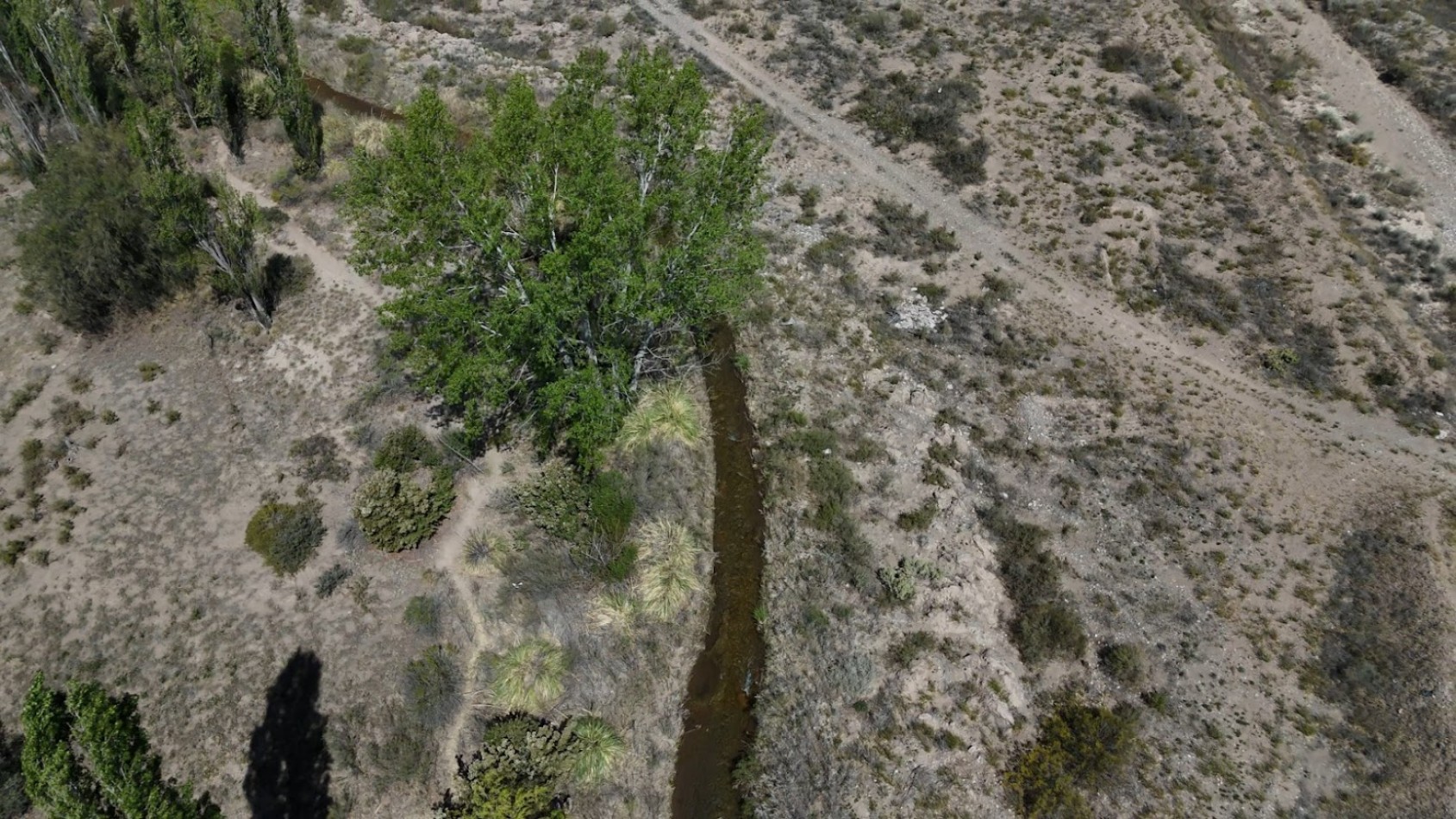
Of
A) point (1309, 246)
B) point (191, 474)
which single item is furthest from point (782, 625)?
point (1309, 246)

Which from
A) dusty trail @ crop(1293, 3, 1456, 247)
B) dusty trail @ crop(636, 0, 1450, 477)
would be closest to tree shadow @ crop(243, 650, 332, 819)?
dusty trail @ crop(636, 0, 1450, 477)

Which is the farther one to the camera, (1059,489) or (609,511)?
(1059,489)

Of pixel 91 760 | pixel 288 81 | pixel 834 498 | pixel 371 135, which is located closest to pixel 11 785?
pixel 91 760

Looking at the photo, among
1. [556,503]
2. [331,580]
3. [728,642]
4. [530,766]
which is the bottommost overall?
[728,642]

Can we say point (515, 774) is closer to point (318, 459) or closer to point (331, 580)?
point (331, 580)

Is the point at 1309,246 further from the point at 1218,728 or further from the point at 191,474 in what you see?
the point at 191,474

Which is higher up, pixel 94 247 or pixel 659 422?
pixel 94 247

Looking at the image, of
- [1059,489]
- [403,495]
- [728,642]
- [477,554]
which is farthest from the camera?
[1059,489]
